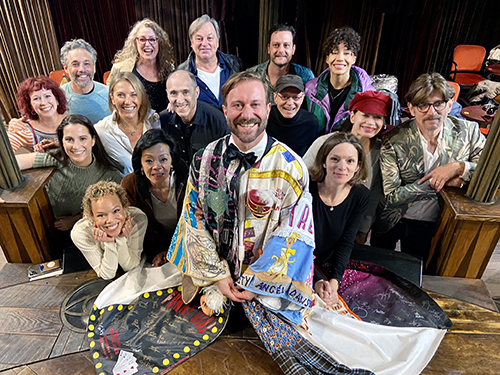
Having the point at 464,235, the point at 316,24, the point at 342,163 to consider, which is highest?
the point at 316,24

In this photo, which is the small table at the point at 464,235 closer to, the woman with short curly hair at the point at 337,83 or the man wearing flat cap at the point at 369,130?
the man wearing flat cap at the point at 369,130

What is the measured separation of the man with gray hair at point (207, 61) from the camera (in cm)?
288

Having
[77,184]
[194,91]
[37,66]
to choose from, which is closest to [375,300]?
[194,91]

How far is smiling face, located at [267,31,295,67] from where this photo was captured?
2854 mm

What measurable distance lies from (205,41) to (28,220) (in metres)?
1.79

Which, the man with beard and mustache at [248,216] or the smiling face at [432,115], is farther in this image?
the smiling face at [432,115]

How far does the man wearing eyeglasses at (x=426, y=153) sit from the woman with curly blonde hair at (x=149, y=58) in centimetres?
184

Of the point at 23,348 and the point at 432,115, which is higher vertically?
the point at 432,115

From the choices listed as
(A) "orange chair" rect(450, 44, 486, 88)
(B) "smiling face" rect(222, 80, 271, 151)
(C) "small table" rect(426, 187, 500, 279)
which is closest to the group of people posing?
(B) "smiling face" rect(222, 80, 271, 151)

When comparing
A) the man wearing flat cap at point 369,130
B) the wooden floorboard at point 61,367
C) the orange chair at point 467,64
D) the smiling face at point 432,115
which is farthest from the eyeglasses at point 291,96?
the orange chair at point 467,64

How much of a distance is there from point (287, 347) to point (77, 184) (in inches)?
69.4

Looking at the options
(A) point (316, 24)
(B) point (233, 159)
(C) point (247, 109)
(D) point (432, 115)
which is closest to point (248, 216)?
(B) point (233, 159)

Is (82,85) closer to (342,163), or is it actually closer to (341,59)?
(341,59)

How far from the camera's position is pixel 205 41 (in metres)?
2.88
